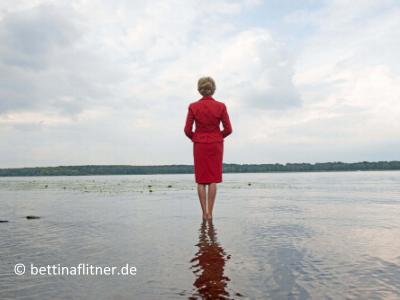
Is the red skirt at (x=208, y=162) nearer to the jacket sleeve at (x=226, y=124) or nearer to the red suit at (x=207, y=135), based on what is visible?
the red suit at (x=207, y=135)

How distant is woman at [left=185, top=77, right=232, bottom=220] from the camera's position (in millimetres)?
7551

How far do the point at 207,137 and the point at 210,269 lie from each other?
4117 mm

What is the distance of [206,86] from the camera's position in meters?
7.66

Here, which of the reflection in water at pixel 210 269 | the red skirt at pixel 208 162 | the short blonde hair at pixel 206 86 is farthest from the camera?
the short blonde hair at pixel 206 86

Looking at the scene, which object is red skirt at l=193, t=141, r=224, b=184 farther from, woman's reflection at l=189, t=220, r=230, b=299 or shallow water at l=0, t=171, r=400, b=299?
woman's reflection at l=189, t=220, r=230, b=299

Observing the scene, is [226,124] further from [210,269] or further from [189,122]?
[210,269]

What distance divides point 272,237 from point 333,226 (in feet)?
5.32

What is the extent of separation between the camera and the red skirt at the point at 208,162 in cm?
753

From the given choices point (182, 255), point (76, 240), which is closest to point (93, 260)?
point (182, 255)

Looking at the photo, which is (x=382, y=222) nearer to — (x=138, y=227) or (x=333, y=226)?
(x=333, y=226)

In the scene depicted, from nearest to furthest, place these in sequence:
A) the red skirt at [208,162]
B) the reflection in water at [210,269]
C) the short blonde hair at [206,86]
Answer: the reflection in water at [210,269] < the red skirt at [208,162] < the short blonde hair at [206,86]

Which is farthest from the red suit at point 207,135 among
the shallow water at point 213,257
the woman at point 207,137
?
the shallow water at point 213,257

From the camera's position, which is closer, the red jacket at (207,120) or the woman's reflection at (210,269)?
the woman's reflection at (210,269)

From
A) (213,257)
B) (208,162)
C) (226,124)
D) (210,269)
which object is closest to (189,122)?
(226,124)
